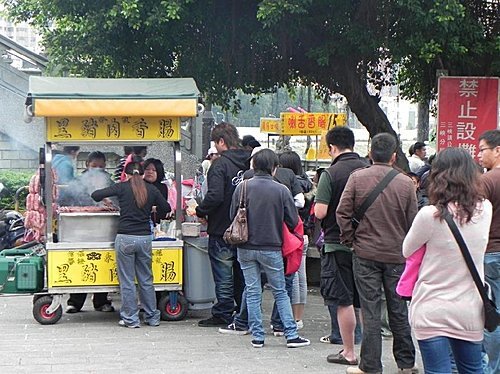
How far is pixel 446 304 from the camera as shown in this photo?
4.68 meters

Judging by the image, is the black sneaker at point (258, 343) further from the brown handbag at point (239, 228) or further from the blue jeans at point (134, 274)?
the blue jeans at point (134, 274)

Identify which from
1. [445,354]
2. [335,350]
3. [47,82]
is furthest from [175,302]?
[445,354]

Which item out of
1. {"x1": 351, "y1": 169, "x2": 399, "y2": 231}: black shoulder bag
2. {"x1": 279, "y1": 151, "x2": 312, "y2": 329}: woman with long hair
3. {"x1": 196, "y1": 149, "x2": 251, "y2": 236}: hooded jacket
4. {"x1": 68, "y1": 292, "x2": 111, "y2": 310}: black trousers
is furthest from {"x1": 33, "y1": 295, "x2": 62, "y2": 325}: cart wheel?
{"x1": 351, "y1": 169, "x2": 399, "y2": 231}: black shoulder bag

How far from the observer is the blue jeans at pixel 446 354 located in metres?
4.70

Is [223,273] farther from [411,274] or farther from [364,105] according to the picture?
[364,105]

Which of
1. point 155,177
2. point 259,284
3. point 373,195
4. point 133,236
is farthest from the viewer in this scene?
point 155,177

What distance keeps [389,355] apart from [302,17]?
4.42 m

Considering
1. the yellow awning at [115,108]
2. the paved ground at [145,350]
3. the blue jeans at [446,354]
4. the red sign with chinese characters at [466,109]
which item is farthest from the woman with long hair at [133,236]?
the red sign with chinese characters at [466,109]

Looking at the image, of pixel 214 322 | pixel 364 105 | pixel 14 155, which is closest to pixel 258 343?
pixel 214 322

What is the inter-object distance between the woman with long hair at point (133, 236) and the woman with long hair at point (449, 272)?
13.2 feet

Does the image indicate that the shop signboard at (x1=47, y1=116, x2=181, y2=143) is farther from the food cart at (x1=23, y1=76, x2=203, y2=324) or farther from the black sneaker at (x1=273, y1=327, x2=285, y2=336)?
the black sneaker at (x1=273, y1=327, x2=285, y2=336)

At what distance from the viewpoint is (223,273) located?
8586mm

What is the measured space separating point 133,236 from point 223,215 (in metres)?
0.88

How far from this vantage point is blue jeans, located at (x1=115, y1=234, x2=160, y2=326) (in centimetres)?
839
